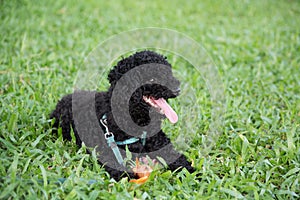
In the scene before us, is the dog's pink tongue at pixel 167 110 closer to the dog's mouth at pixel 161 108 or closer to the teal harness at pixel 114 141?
the dog's mouth at pixel 161 108

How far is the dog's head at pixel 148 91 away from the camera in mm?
2979

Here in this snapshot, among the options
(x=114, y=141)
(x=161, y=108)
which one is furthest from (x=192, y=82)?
(x=114, y=141)

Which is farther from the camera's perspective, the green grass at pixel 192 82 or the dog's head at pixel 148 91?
the dog's head at pixel 148 91

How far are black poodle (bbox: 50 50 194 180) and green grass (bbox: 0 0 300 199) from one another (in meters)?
0.15

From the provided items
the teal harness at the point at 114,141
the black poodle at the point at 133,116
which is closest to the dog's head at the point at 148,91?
the black poodle at the point at 133,116

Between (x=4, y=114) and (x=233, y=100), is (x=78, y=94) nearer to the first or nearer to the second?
(x=4, y=114)

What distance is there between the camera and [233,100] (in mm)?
4395

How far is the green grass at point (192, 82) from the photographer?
2.82m

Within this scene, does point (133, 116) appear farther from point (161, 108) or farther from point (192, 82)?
point (192, 82)

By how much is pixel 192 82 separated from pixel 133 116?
6.24ft

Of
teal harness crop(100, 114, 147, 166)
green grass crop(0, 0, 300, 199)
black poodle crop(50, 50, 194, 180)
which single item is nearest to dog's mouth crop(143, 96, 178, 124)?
black poodle crop(50, 50, 194, 180)

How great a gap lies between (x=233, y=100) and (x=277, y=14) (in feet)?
12.7

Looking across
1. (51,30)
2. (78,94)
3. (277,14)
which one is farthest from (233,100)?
(277,14)

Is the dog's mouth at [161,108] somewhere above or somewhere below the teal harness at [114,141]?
above
